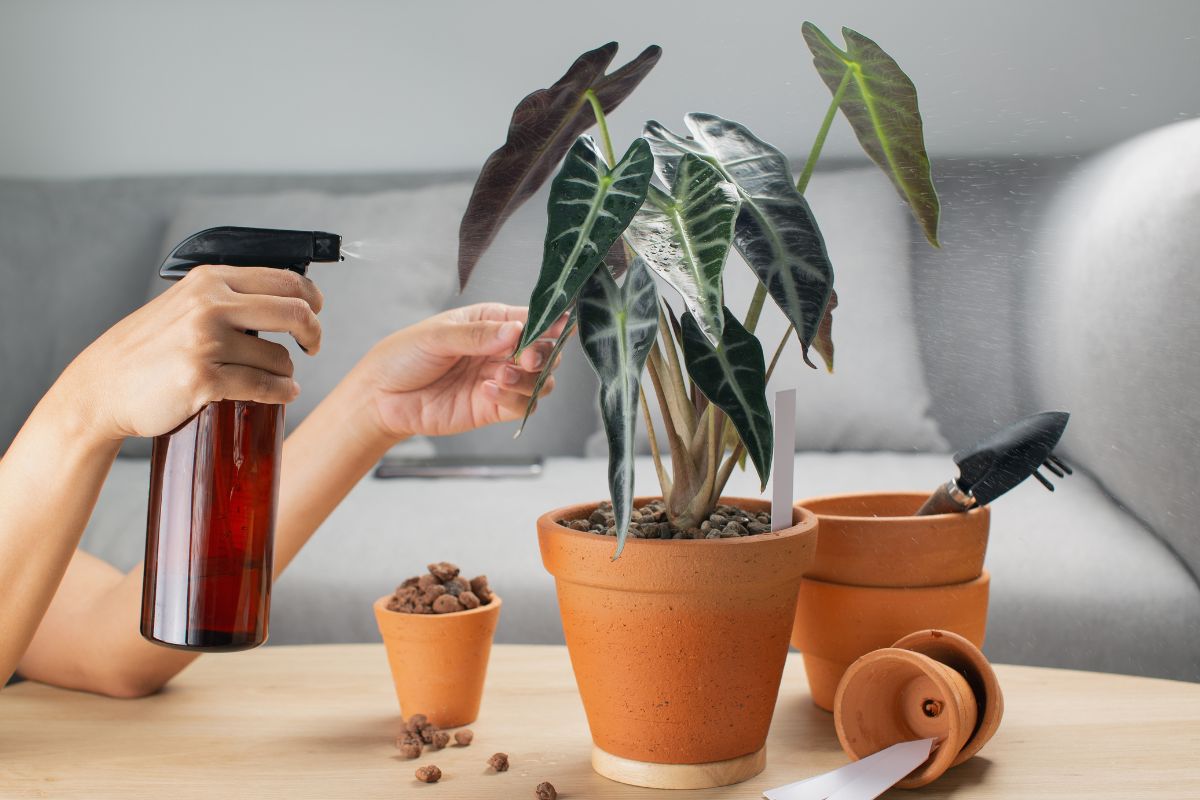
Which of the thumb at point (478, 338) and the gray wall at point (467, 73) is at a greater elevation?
the gray wall at point (467, 73)

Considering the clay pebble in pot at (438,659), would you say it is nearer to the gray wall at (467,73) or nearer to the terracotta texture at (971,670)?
the terracotta texture at (971,670)

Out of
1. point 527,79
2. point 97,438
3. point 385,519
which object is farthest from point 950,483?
point 527,79

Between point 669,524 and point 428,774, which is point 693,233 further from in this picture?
point 428,774

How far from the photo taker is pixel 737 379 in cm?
60

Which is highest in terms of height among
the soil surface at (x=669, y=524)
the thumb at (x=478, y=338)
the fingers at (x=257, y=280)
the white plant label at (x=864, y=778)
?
the fingers at (x=257, y=280)

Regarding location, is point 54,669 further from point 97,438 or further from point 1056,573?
point 1056,573

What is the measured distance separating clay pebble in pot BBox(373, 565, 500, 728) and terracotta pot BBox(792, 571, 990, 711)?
0.24m

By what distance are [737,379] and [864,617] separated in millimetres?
258

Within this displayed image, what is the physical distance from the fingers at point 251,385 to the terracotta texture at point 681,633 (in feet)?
0.60

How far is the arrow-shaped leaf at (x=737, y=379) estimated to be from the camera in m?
0.58

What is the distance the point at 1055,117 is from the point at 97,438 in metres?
1.89

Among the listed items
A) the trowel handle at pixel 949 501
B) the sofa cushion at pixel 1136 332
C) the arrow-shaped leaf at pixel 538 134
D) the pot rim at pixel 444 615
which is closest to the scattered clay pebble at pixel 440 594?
the pot rim at pixel 444 615

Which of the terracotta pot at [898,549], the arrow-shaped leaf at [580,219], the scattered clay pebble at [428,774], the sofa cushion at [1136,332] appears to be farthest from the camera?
the sofa cushion at [1136,332]

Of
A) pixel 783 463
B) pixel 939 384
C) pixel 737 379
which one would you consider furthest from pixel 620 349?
pixel 939 384
